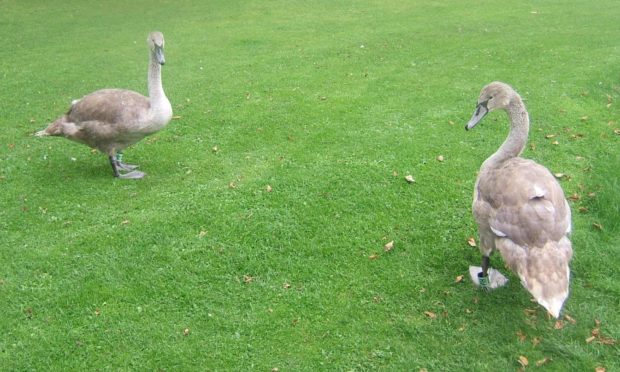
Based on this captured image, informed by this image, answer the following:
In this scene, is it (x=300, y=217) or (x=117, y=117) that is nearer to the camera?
(x=300, y=217)

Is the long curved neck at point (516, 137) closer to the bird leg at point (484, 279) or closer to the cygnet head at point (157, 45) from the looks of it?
the bird leg at point (484, 279)

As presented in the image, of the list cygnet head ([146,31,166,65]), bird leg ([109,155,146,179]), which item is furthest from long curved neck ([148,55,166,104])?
bird leg ([109,155,146,179])

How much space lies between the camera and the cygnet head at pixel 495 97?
5.12 metres

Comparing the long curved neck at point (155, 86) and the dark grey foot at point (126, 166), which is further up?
the long curved neck at point (155, 86)

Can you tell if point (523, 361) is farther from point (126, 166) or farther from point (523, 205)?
point (126, 166)

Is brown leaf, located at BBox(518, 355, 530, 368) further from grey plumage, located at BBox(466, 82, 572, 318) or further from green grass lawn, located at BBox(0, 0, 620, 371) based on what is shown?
grey plumage, located at BBox(466, 82, 572, 318)

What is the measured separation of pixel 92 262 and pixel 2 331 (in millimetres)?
1094

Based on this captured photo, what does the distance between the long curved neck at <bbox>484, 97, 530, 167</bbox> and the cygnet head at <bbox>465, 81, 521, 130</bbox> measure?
0.06m

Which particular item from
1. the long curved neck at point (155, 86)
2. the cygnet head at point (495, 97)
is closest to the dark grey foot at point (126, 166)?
the long curved neck at point (155, 86)

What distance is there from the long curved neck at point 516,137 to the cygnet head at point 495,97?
0.18ft

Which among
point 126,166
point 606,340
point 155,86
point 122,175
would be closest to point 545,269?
point 606,340

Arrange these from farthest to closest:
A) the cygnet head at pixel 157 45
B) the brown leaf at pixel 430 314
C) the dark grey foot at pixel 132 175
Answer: the dark grey foot at pixel 132 175
the cygnet head at pixel 157 45
the brown leaf at pixel 430 314

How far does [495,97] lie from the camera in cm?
521

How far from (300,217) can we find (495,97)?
2.54m
